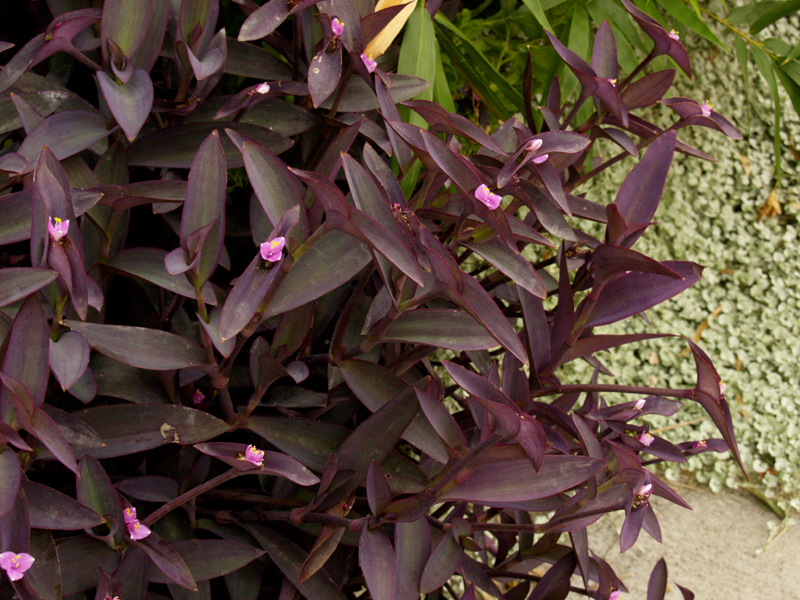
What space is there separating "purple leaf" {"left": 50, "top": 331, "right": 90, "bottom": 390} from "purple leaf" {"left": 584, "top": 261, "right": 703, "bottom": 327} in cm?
42

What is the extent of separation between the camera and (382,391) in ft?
1.93

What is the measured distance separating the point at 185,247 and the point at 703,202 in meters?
1.73

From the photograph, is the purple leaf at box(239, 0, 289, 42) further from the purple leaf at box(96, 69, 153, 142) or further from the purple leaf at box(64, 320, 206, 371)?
the purple leaf at box(64, 320, 206, 371)

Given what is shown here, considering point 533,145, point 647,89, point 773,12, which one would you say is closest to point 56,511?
point 533,145

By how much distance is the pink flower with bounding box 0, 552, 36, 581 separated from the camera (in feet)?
1.32

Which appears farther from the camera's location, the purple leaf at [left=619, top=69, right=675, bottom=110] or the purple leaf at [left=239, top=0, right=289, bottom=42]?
the purple leaf at [left=619, top=69, right=675, bottom=110]

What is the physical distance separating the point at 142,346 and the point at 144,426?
0.09 meters

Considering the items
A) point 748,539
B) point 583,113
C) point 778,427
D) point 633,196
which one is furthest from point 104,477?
point 778,427

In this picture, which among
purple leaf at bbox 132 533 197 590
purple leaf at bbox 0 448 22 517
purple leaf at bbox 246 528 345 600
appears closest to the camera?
purple leaf at bbox 0 448 22 517

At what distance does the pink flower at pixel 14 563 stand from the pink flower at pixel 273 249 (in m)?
0.25

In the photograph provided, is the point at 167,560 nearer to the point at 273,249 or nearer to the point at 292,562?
the point at 292,562

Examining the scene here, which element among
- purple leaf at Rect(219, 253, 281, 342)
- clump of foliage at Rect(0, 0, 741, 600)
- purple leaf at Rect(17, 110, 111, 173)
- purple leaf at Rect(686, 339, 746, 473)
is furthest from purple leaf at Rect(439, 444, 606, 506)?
purple leaf at Rect(17, 110, 111, 173)

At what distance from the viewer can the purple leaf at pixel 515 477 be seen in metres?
0.51

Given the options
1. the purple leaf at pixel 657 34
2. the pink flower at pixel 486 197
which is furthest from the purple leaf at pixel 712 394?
the purple leaf at pixel 657 34
